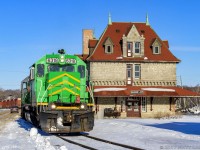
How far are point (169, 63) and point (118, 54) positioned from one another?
19.7ft

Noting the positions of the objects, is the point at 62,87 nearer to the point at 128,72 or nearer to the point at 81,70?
the point at 81,70

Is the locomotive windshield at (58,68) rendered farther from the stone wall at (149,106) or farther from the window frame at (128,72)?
the window frame at (128,72)

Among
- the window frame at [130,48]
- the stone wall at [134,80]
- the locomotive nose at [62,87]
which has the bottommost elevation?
the locomotive nose at [62,87]

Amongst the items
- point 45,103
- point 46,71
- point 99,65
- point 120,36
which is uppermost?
point 120,36

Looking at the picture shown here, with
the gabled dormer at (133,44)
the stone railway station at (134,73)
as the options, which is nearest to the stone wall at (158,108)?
the stone railway station at (134,73)

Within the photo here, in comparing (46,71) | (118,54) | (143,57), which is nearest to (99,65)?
(118,54)

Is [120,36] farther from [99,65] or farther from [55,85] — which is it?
[55,85]

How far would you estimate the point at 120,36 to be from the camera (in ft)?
145

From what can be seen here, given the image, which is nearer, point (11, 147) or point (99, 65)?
point (11, 147)

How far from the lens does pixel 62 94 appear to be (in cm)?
1953

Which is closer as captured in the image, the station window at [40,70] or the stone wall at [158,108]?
the station window at [40,70]

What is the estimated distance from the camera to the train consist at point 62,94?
18250mm

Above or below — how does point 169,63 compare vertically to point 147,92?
above

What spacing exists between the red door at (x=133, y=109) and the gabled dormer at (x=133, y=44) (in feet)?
17.8
